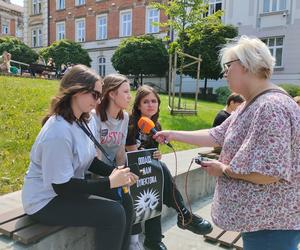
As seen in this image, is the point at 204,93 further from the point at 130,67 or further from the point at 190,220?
the point at 190,220

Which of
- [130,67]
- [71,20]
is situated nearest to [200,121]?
[130,67]

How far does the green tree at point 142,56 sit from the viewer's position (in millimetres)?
23234

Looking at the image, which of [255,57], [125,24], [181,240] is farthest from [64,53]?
[255,57]

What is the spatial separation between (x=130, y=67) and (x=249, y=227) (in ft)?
73.4

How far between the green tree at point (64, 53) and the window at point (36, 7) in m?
11.5

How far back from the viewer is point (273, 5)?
2356 cm

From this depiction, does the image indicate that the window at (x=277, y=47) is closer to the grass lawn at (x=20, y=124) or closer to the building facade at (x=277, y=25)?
the building facade at (x=277, y=25)

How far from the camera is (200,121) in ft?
35.8

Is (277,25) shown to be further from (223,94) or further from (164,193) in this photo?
(164,193)

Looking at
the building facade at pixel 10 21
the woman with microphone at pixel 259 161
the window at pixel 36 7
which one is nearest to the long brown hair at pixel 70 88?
the woman with microphone at pixel 259 161

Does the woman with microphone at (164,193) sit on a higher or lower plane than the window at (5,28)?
lower

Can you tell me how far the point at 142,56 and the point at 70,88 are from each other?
68.8 feet

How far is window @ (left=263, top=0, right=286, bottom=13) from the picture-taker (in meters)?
23.2

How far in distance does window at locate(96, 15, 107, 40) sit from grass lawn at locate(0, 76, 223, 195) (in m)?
23.9
